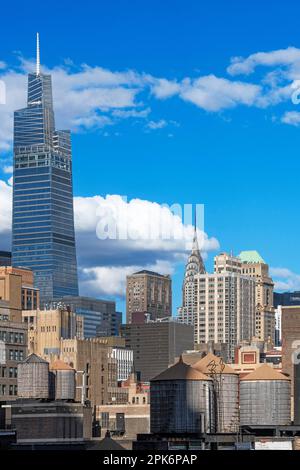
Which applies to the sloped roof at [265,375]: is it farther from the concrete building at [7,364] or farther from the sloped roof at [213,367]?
the concrete building at [7,364]

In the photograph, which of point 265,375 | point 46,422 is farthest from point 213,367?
point 46,422

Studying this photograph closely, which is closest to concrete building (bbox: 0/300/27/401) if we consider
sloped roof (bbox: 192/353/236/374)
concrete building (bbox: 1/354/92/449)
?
concrete building (bbox: 1/354/92/449)

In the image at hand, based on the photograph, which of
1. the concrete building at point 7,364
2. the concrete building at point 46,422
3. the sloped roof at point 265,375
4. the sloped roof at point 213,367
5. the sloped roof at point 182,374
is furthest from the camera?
the concrete building at point 7,364

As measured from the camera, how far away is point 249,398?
184 m

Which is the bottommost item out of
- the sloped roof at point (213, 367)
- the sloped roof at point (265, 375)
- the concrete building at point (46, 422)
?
the concrete building at point (46, 422)

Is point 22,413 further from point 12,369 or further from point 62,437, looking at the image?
point 12,369

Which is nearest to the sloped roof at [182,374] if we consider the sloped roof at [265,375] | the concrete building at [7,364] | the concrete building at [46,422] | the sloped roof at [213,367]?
the sloped roof at [213,367]

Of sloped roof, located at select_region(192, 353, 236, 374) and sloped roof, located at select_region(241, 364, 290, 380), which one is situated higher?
sloped roof, located at select_region(192, 353, 236, 374)

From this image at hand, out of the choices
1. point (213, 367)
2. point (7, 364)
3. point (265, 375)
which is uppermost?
point (7, 364)

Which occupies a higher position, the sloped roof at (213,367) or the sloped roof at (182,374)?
the sloped roof at (213,367)

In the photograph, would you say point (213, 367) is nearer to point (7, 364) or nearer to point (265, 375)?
point (265, 375)

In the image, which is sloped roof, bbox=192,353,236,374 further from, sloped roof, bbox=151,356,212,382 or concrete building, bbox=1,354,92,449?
concrete building, bbox=1,354,92,449
